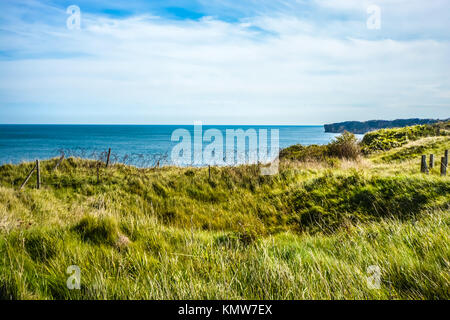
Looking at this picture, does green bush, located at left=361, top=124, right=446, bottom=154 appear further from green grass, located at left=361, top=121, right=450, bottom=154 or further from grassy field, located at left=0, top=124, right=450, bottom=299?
grassy field, located at left=0, top=124, right=450, bottom=299

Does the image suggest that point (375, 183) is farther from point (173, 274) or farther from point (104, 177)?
point (104, 177)

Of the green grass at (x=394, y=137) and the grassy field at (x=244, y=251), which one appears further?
the green grass at (x=394, y=137)

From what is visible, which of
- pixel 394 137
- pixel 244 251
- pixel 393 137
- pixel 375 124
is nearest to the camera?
pixel 244 251

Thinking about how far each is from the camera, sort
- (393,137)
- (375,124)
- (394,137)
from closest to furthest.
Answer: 1. (393,137)
2. (394,137)
3. (375,124)

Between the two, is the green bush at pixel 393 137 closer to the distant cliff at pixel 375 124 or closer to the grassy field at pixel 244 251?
the grassy field at pixel 244 251

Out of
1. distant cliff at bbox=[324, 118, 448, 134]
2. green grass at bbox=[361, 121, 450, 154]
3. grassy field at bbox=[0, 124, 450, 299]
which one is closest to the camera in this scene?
grassy field at bbox=[0, 124, 450, 299]

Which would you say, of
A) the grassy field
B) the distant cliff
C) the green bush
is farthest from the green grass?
the distant cliff

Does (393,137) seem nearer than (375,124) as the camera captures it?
Yes

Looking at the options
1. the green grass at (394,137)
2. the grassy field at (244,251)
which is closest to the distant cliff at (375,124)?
the green grass at (394,137)

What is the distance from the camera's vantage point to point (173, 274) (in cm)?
313

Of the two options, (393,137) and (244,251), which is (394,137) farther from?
(244,251)

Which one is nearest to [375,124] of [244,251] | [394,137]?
[394,137]
